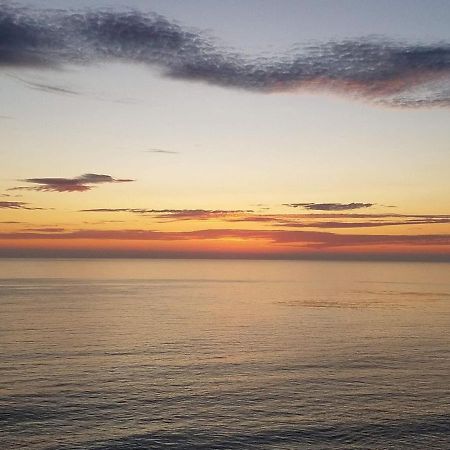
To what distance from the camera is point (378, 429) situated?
49.5 m

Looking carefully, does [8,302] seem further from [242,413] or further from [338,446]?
[338,446]

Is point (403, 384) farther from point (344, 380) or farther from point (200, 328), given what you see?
point (200, 328)

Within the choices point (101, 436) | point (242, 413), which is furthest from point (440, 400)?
point (101, 436)

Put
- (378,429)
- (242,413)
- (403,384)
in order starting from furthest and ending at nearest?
1. (403,384)
2. (242,413)
3. (378,429)

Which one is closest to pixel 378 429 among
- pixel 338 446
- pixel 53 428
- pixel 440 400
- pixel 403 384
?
pixel 338 446

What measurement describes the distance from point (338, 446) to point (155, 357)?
1516 inches

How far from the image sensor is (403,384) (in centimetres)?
6359

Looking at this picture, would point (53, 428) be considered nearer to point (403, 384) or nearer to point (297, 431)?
point (297, 431)

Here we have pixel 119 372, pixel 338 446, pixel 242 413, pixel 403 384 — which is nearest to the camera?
pixel 338 446

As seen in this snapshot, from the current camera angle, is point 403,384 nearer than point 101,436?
No

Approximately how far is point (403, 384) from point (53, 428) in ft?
128

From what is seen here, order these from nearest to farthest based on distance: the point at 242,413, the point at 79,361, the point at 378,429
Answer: the point at 378,429 → the point at 242,413 → the point at 79,361

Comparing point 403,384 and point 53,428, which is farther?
point 403,384

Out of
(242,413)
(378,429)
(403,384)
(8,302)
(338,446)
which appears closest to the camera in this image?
(338,446)
